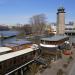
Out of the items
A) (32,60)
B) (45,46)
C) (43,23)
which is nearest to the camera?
(32,60)

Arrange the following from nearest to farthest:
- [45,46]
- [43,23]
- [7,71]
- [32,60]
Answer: [7,71], [32,60], [45,46], [43,23]

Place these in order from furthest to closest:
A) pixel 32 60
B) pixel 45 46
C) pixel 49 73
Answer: pixel 45 46 < pixel 32 60 < pixel 49 73

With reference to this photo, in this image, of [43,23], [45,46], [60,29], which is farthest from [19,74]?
[60,29]

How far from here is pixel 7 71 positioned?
2077 centimetres

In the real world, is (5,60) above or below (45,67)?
above

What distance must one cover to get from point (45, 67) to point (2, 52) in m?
6.95

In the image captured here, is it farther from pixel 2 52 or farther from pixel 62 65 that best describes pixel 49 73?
pixel 2 52

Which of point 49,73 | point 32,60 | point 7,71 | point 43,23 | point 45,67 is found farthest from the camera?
point 43,23

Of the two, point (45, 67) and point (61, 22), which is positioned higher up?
point (61, 22)

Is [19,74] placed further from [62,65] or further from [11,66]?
[62,65]

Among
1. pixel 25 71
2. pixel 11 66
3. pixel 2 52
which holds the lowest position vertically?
pixel 25 71

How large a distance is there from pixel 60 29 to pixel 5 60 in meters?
71.7

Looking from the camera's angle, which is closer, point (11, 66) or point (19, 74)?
point (11, 66)

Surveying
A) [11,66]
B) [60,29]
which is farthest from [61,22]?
[11,66]
